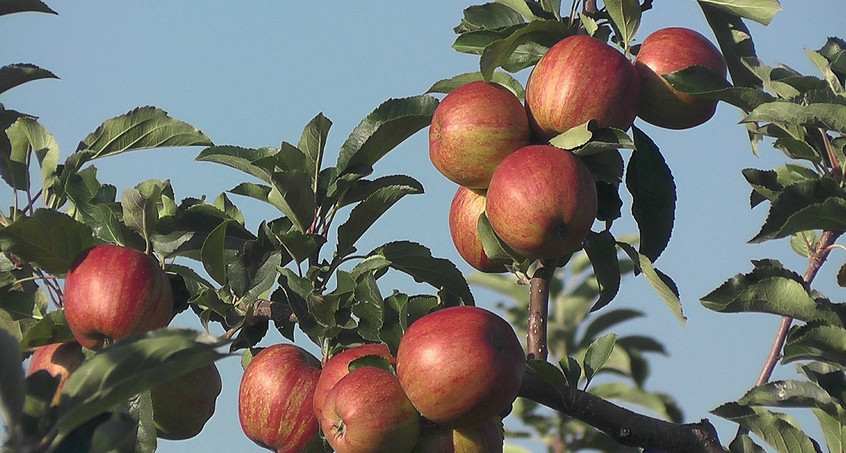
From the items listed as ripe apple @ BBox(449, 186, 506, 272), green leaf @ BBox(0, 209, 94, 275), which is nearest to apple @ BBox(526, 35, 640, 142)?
ripe apple @ BBox(449, 186, 506, 272)

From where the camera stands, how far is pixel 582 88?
2.23 meters

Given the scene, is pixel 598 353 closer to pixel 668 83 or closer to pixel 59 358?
pixel 668 83

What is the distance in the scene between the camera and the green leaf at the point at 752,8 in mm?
2541

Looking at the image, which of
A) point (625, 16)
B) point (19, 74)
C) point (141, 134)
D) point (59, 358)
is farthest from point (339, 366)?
point (19, 74)

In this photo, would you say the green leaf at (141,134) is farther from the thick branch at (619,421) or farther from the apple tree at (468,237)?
the thick branch at (619,421)

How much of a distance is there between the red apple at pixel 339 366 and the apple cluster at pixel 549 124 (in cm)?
35

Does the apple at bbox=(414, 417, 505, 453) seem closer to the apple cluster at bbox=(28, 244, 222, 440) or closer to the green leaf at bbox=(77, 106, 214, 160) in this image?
the apple cluster at bbox=(28, 244, 222, 440)

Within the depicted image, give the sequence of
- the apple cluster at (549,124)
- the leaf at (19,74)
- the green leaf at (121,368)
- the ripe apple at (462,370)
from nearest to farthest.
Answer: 1. the green leaf at (121,368)
2. the ripe apple at (462,370)
3. the apple cluster at (549,124)
4. the leaf at (19,74)

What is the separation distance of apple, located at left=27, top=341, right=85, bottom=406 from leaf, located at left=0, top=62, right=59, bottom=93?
0.80m

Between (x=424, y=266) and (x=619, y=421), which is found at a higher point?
(x=424, y=266)

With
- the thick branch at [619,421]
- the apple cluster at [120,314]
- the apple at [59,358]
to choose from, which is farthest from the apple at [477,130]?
the apple at [59,358]

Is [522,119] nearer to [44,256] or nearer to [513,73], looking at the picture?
[513,73]

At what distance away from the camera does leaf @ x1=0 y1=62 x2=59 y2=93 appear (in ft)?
9.20

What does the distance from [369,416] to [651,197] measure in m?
0.84
